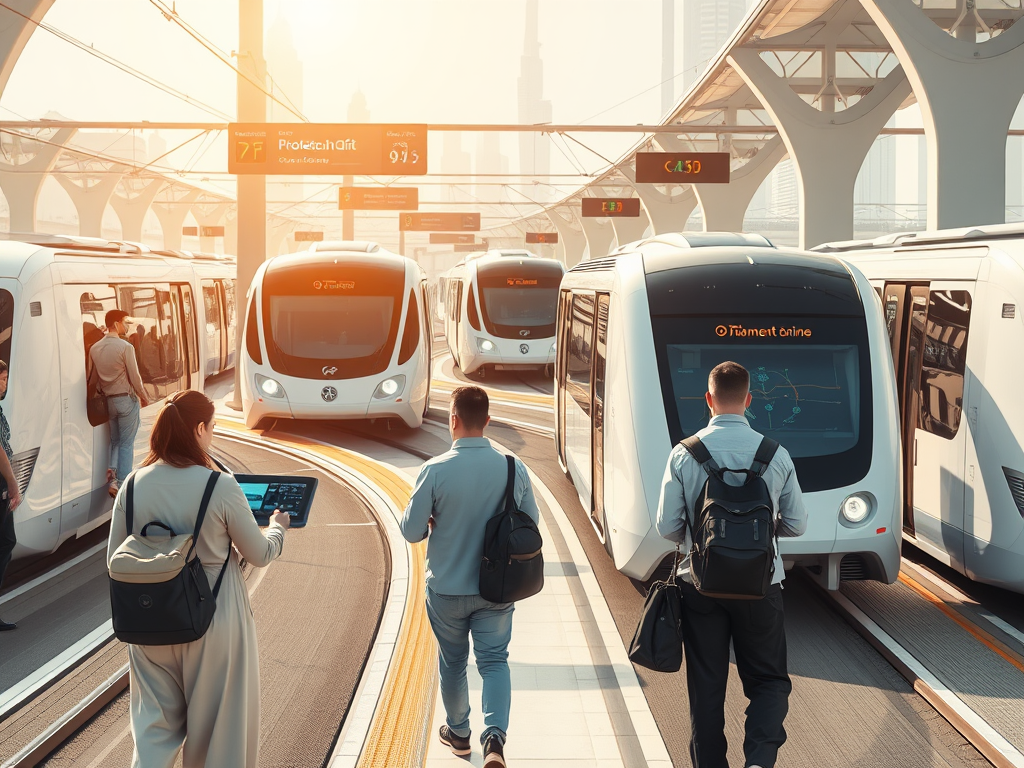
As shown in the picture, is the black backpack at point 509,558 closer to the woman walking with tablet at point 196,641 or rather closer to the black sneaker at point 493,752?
the black sneaker at point 493,752

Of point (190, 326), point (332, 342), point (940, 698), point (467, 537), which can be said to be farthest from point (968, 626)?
point (332, 342)

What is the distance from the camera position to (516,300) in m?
24.1

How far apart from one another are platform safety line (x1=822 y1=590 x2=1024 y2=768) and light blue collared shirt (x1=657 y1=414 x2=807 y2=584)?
1536 millimetres

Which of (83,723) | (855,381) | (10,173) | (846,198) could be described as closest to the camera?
(83,723)

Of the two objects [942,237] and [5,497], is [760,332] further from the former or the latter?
[5,497]

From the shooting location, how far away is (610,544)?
306 inches

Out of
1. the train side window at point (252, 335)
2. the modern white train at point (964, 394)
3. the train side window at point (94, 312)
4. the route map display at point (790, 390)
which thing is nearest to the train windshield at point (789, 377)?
the route map display at point (790, 390)

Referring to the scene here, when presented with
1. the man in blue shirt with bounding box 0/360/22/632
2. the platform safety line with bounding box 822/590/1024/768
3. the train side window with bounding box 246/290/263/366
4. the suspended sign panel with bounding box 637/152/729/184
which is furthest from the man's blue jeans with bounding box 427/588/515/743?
the suspended sign panel with bounding box 637/152/729/184

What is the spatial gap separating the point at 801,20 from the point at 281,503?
805 inches

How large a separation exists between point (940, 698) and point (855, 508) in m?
1.44

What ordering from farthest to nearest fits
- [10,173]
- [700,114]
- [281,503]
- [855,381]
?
[10,173] → [700,114] → [855,381] → [281,503]

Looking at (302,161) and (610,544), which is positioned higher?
(302,161)

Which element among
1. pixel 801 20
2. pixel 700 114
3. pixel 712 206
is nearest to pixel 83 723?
pixel 801 20

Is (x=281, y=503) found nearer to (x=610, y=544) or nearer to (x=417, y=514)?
(x=417, y=514)
